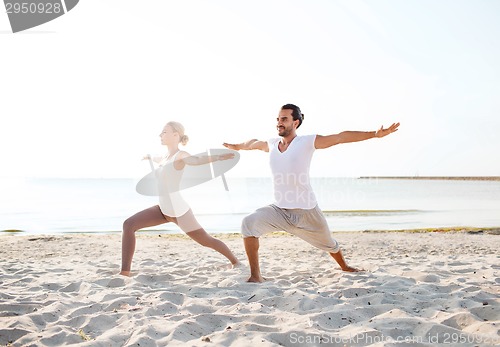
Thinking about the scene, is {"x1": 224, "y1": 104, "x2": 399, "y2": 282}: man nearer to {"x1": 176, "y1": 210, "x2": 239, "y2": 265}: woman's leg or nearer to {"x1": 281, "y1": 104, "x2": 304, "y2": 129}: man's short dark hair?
{"x1": 281, "y1": 104, "x2": 304, "y2": 129}: man's short dark hair

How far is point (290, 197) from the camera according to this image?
531cm

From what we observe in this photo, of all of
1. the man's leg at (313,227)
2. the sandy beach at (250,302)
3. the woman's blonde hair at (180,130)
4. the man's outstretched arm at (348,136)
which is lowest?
the sandy beach at (250,302)

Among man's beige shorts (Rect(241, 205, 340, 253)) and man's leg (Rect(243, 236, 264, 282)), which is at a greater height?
man's beige shorts (Rect(241, 205, 340, 253))

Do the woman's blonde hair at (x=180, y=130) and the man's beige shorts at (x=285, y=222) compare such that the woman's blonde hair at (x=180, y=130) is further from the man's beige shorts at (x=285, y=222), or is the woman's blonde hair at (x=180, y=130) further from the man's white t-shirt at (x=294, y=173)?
the man's beige shorts at (x=285, y=222)

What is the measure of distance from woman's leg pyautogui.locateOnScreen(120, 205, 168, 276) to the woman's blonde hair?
0.98 metres

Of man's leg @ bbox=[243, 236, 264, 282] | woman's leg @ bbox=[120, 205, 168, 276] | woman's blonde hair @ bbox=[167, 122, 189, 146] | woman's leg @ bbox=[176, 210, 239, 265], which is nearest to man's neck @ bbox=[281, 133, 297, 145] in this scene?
man's leg @ bbox=[243, 236, 264, 282]

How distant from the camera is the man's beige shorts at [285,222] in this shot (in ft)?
17.2

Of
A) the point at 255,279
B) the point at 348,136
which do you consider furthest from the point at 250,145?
the point at 255,279

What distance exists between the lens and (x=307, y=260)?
722 cm

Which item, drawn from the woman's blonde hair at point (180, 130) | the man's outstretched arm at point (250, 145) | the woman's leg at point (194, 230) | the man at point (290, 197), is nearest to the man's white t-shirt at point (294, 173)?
the man at point (290, 197)

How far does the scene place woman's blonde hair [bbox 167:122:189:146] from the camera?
19.7 feet

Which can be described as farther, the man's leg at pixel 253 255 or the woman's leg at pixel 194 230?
the woman's leg at pixel 194 230

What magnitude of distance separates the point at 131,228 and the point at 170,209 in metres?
0.54

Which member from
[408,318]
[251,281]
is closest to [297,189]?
[251,281]
